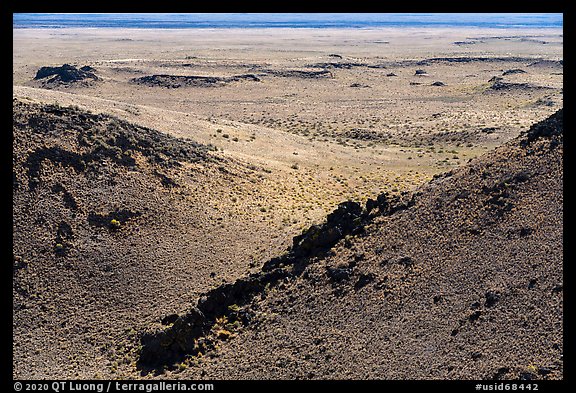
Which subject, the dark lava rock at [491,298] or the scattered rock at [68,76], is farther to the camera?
the scattered rock at [68,76]

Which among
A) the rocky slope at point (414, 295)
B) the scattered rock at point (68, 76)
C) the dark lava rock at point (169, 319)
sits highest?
the scattered rock at point (68, 76)

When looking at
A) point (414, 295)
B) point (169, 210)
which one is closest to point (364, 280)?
point (414, 295)

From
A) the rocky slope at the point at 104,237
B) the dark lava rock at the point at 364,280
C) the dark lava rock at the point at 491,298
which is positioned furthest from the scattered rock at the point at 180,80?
the dark lava rock at the point at 491,298

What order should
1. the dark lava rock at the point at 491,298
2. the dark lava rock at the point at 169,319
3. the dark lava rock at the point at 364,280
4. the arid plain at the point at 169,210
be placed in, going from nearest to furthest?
the dark lava rock at the point at 491,298, the dark lava rock at the point at 364,280, the arid plain at the point at 169,210, the dark lava rock at the point at 169,319

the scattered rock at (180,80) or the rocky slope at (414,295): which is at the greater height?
the scattered rock at (180,80)

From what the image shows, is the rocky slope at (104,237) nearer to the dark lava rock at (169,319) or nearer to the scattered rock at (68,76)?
the dark lava rock at (169,319)

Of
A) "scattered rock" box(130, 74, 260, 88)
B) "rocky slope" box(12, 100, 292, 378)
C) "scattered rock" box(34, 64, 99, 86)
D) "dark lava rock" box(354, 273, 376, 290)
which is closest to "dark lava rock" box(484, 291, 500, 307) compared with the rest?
"dark lava rock" box(354, 273, 376, 290)

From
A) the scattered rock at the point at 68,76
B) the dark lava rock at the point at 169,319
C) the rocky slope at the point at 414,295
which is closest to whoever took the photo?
the rocky slope at the point at 414,295

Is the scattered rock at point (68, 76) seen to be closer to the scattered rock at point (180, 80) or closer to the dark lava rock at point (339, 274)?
the scattered rock at point (180, 80)

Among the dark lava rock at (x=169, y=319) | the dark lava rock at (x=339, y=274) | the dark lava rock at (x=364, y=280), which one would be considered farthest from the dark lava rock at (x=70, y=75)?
the dark lava rock at (x=364, y=280)

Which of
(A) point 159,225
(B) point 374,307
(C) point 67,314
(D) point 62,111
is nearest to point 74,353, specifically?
(C) point 67,314

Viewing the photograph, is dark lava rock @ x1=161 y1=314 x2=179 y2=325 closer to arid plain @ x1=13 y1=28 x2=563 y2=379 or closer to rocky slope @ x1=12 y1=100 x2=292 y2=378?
arid plain @ x1=13 y1=28 x2=563 y2=379

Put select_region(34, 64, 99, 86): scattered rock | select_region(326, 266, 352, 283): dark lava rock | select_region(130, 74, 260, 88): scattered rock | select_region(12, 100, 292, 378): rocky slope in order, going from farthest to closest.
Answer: select_region(34, 64, 99, 86): scattered rock → select_region(130, 74, 260, 88): scattered rock → select_region(12, 100, 292, 378): rocky slope → select_region(326, 266, 352, 283): dark lava rock
